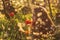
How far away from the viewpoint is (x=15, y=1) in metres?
5.23

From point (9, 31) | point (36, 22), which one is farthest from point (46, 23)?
point (9, 31)

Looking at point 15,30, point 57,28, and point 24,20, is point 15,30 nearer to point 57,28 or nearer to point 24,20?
point 24,20

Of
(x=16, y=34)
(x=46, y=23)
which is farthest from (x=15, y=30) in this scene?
(x=46, y=23)

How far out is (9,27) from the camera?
17.2ft

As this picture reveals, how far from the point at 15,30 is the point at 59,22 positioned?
20.1 inches

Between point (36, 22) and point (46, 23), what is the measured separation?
115 mm

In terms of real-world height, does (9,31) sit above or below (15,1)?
below

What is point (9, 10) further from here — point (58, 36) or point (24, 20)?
point (58, 36)

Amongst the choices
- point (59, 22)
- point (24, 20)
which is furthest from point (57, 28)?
point (24, 20)

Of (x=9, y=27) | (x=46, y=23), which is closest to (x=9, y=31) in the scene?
(x=9, y=27)

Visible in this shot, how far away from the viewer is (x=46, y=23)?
5227 millimetres

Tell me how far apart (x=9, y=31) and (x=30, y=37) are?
253 millimetres

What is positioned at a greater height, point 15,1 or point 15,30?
point 15,1

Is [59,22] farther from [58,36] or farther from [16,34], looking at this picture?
[16,34]
